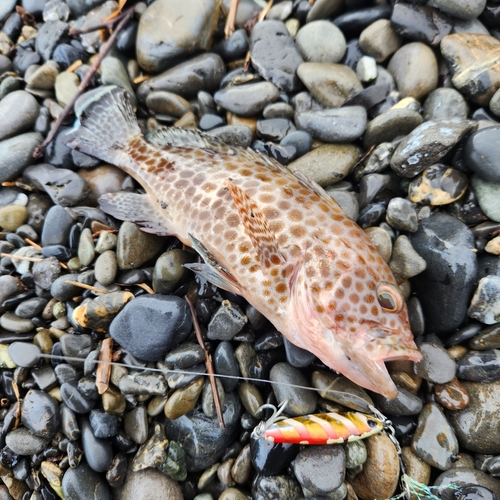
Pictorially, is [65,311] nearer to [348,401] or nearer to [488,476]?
[348,401]

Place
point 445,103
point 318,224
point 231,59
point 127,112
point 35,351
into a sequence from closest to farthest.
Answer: point 318,224
point 35,351
point 445,103
point 127,112
point 231,59

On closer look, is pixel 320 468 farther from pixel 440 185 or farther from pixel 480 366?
pixel 440 185

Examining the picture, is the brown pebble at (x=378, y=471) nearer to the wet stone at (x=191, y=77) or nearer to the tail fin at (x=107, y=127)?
the tail fin at (x=107, y=127)

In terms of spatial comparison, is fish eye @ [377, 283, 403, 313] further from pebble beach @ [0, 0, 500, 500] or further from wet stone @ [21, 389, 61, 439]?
wet stone @ [21, 389, 61, 439]

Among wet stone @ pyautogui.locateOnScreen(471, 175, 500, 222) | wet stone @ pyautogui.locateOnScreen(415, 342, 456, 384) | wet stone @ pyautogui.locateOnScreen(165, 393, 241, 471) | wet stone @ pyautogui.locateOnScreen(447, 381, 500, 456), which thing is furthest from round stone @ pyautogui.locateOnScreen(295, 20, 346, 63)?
wet stone @ pyautogui.locateOnScreen(165, 393, 241, 471)

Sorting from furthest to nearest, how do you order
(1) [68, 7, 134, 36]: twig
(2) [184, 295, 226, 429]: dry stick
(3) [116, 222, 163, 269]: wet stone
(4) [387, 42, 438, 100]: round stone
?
(1) [68, 7, 134, 36]: twig, (4) [387, 42, 438, 100]: round stone, (3) [116, 222, 163, 269]: wet stone, (2) [184, 295, 226, 429]: dry stick

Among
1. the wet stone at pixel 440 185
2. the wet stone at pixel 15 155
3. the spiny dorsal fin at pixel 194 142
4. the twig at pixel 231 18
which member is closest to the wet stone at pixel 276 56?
the twig at pixel 231 18

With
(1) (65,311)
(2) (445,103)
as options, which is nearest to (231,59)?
(2) (445,103)
